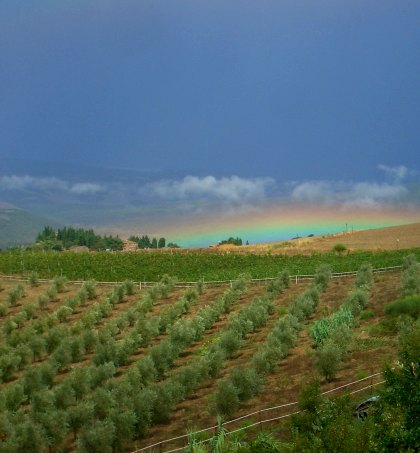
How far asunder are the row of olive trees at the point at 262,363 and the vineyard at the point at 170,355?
8 centimetres

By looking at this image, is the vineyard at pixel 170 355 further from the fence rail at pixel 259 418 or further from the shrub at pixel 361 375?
the fence rail at pixel 259 418

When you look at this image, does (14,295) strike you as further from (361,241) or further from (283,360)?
(361,241)

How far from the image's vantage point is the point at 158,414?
36.1 meters

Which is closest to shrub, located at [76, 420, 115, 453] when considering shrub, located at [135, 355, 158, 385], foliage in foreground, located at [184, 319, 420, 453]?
foliage in foreground, located at [184, 319, 420, 453]

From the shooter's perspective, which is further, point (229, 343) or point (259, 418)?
point (229, 343)

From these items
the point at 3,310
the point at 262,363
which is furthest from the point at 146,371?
the point at 3,310

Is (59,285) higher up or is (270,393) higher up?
(59,285)

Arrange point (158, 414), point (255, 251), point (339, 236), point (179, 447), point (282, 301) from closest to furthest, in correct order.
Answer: point (179, 447) < point (158, 414) < point (282, 301) < point (255, 251) < point (339, 236)

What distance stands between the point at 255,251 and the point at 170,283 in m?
40.3

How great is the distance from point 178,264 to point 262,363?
202 feet

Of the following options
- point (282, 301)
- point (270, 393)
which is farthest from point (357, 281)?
point (270, 393)

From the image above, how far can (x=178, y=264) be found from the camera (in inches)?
3981

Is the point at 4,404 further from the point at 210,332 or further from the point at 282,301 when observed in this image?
the point at 282,301

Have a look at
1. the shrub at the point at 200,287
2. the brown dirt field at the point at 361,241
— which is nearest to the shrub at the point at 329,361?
the shrub at the point at 200,287
